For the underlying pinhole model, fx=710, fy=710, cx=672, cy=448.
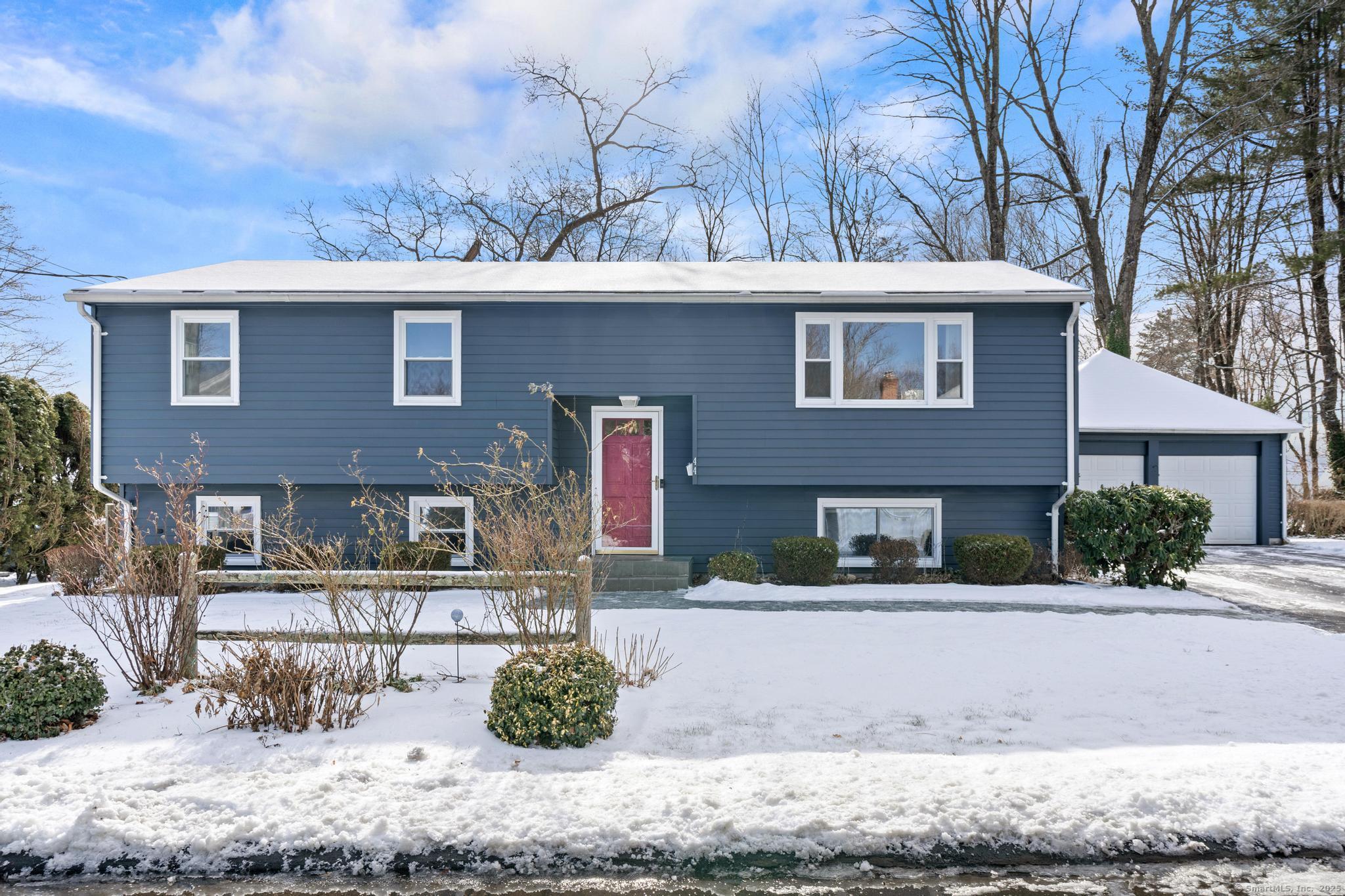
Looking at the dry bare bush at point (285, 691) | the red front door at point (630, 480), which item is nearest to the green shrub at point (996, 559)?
the red front door at point (630, 480)

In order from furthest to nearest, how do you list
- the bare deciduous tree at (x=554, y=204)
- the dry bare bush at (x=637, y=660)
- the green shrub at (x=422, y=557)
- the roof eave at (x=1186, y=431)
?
the bare deciduous tree at (x=554, y=204)
the roof eave at (x=1186, y=431)
the green shrub at (x=422, y=557)
the dry bare bush at (x=637, y=660)

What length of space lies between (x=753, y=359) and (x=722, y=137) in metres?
14.2

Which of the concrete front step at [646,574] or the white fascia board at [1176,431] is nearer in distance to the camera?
the concrete front step at [646,574]

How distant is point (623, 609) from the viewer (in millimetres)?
8234

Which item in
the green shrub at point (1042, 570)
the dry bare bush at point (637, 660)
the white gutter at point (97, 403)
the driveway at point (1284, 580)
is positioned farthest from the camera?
the green shrub at point (1042, 570)

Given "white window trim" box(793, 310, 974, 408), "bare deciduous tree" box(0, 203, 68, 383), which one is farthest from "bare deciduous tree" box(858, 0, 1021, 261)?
"bare deciduous tree" box(0, 203, 68, 383)

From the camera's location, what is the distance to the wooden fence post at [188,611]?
4.89 m

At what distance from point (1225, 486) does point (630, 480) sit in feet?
40.7

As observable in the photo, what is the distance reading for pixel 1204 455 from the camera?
1441cm

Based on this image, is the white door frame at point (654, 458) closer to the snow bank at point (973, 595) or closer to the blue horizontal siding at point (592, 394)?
the blue horizontal siding at point (592, 394)

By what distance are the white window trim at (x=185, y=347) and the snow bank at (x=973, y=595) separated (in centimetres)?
720

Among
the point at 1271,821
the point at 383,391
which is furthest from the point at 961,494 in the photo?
the point at 383,391

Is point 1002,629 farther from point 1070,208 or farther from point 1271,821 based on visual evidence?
point 1070,208

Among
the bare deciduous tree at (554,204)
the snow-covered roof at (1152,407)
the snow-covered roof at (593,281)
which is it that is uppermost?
the bare deciduous tree at (554,204)
